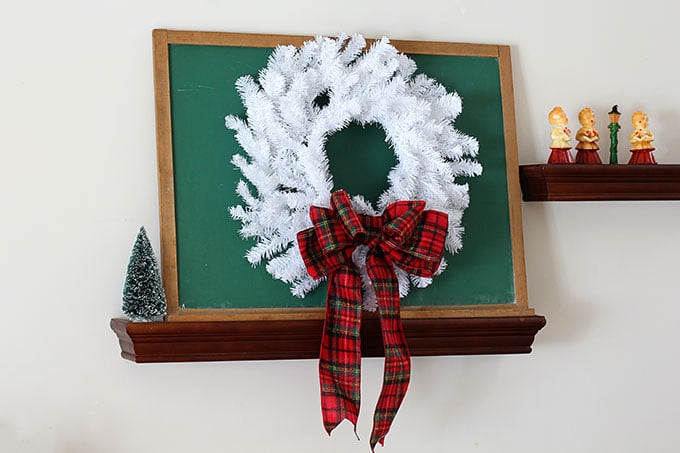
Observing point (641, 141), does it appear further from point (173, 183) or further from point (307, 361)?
point (173, 183)

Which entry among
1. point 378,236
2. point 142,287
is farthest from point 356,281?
point 142,287

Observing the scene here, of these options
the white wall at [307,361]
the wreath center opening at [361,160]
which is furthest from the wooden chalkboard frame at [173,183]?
the wreath center opening at [361,160]

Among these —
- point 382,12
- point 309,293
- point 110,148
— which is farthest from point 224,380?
point 382,12

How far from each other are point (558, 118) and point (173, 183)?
73 cm

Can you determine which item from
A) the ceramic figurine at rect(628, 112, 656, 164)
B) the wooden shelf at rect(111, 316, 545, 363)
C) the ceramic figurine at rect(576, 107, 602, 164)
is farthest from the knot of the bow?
the ceramic figurine at rect(628, 112, 656, 164)

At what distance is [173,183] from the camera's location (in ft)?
5.17

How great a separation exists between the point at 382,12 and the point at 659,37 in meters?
0.59

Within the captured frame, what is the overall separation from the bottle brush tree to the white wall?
0.35ft

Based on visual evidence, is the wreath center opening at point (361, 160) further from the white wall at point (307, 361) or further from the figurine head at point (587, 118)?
the figurine head at point (587, 118)

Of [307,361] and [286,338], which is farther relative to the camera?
[307,361]

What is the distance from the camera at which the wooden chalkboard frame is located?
5.12ft

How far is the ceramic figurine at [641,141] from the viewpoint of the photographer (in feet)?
5.65

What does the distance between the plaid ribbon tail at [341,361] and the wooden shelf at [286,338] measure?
0.13 ft

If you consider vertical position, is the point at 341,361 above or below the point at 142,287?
below
